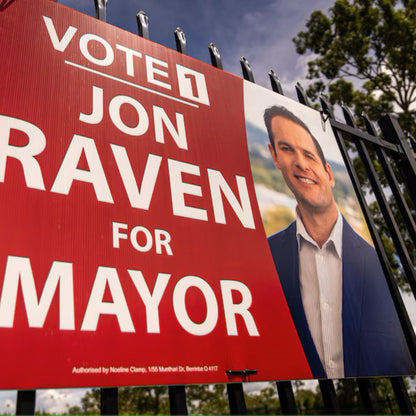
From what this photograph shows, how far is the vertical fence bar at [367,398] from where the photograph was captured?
2994mm

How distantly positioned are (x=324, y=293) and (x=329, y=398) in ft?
2.63

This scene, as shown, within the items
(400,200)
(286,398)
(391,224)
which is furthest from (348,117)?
(286,398)

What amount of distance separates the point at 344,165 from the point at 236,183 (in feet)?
5.67

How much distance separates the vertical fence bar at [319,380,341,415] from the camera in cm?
276

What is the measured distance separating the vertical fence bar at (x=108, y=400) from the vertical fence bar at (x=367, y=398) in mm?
1958

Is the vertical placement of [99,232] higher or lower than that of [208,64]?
lower

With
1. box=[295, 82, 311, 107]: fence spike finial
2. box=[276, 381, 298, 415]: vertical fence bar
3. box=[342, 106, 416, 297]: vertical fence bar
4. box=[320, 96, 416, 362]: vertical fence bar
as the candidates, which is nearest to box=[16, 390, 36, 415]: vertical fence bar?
box=[276, 381, 298, 415]: vertical fence bar

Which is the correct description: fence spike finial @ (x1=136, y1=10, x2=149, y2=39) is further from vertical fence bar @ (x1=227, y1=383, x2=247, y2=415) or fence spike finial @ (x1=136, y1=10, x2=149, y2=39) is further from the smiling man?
vertical fence bar @ (x1=227, y1=383, x2=247, y2=415)

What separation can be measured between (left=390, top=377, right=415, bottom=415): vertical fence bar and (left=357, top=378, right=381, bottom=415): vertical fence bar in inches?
9.7

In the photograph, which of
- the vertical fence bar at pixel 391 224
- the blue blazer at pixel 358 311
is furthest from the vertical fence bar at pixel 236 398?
the vertical fence bar at pixel 391 224

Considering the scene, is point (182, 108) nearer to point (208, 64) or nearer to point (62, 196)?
point (208, 64)

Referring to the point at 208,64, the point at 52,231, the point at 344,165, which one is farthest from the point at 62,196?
the point at 344,165

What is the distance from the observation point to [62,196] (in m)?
2.31

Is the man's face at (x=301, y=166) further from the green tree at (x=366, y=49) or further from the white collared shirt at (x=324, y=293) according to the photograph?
the green tree at (x=366, y=49)
